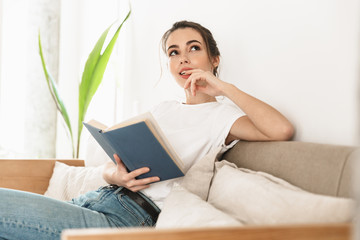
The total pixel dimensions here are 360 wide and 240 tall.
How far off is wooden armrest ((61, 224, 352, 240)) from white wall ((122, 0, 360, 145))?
23 cm

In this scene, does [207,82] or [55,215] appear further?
[207,82]

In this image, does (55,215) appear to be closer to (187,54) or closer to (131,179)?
(131,179)

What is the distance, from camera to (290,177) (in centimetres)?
109

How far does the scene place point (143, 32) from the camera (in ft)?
9.34

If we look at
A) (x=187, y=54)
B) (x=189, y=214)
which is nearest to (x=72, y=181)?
(x=187, y=54)

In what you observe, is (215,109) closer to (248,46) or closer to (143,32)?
(248,46)

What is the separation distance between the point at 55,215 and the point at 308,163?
2.45ft

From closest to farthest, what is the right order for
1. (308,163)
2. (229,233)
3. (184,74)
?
(229,233) → (308,163) → (184,74)

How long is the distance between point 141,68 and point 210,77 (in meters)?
1.46

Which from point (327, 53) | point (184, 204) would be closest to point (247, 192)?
point (184, 204)

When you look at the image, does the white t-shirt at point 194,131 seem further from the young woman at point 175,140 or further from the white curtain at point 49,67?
the white curtain at point 49,67

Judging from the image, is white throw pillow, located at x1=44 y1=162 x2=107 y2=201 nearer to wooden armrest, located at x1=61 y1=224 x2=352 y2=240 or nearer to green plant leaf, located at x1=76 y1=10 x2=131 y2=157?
green plant leaf, located at x1=76 y1=10 x2=131 y2=157

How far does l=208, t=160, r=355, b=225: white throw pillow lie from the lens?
807 mm

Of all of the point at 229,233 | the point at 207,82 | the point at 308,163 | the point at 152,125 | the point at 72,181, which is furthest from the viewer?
the point at 72,181
